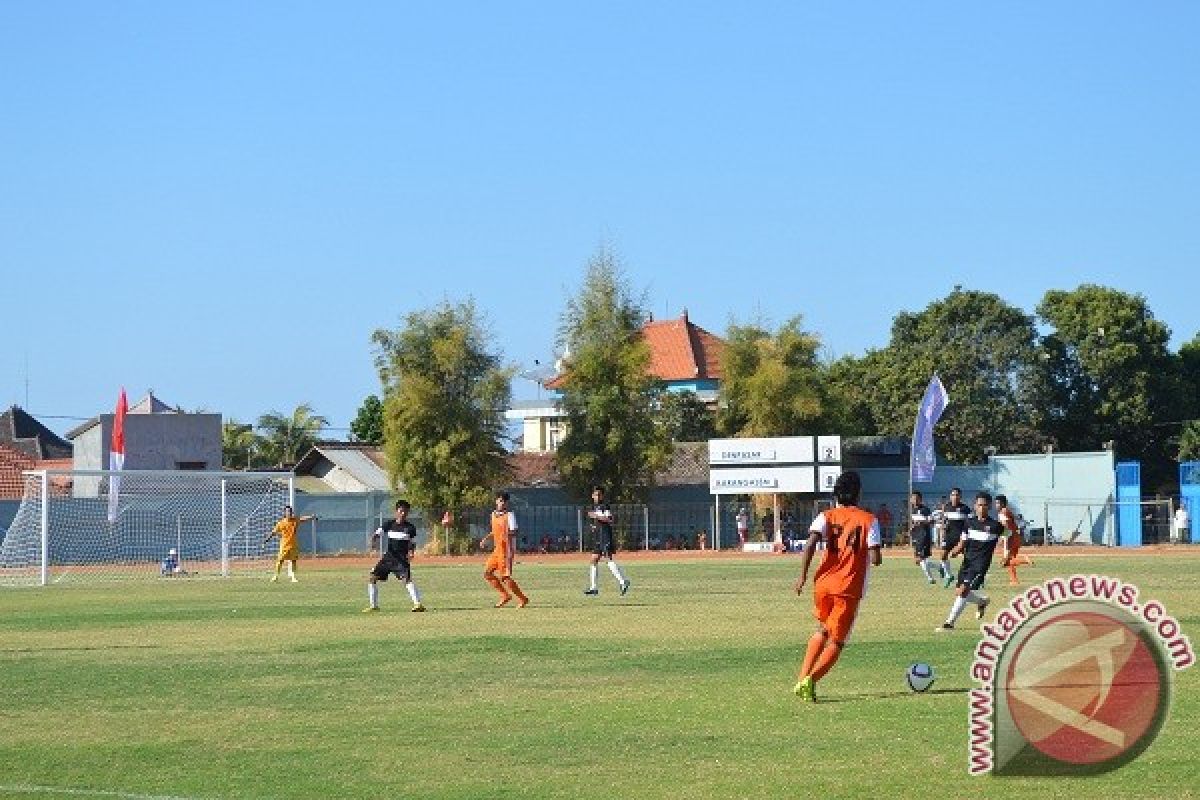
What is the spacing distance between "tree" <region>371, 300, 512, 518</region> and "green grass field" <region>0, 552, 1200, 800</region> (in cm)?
4405

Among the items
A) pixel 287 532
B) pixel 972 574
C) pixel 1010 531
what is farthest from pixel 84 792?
pixel 287 532

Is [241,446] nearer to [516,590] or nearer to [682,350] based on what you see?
[682,350]

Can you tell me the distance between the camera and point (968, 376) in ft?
295

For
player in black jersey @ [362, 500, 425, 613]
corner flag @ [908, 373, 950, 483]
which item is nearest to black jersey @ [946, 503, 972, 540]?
player in black jersey @ [362, 500, 425, 613]

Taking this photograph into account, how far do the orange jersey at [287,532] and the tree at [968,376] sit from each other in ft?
161

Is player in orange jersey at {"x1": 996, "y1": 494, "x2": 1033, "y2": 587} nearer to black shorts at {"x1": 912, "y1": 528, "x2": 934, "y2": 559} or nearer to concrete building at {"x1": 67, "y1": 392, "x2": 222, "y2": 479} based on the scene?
black shorts at {"x1": 912, "y1": 528, "x2": 934, "y2": 559}

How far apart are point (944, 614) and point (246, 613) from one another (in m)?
12.4

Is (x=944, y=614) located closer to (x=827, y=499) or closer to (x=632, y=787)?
(x=632, y=787)

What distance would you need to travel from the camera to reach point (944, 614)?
27.4 m

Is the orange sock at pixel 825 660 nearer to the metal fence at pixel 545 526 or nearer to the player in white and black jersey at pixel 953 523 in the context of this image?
the player in white and black jersey at pixel 953 523

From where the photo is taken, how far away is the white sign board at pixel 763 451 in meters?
71.5

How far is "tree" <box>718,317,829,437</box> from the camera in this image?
8056 cm

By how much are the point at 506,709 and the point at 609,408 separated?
206 feet

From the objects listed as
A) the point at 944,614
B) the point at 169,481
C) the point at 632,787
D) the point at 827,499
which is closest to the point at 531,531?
the point at 827,499
